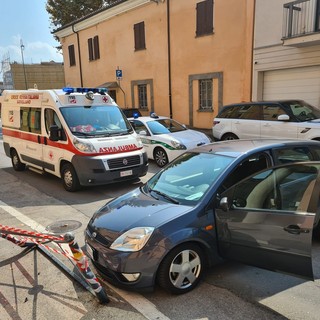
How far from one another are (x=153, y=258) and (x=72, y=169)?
434cm

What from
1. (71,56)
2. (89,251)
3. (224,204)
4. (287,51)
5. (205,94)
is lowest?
(89,251)

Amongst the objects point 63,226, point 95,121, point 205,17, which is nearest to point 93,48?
point 205,17

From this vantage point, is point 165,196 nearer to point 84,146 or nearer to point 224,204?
point 224,204

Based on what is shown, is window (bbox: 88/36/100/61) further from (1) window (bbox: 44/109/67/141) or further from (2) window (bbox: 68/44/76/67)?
(1) window (bbox: 44/109/67/141)

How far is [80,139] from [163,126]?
3733 millimetres

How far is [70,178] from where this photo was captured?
7031 mm

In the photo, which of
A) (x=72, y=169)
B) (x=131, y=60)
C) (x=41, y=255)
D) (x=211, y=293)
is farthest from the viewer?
(x=131, y=60)

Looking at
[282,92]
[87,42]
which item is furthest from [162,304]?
[87,42]

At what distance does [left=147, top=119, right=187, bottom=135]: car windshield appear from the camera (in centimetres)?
976

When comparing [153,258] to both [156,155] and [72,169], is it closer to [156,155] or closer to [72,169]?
[72,169]

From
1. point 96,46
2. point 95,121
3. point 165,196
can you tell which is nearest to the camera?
point 165,196

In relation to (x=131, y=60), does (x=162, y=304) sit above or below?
below

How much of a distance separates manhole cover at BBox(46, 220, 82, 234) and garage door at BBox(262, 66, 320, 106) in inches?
372

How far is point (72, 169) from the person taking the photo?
6.94 metres
